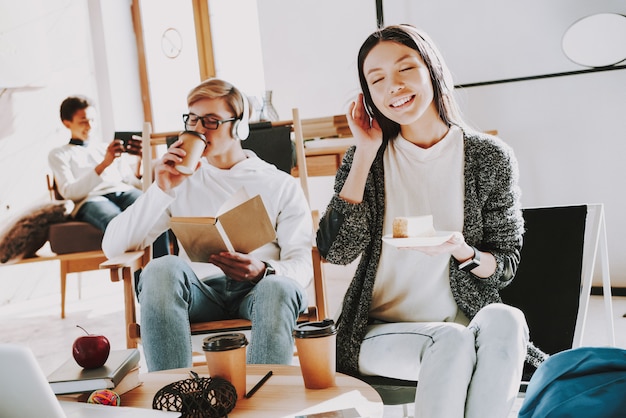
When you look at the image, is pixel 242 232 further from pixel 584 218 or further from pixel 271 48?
pixel 271 48

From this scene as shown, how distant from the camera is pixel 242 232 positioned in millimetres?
1710

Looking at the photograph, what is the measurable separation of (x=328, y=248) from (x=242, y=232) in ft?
1.03

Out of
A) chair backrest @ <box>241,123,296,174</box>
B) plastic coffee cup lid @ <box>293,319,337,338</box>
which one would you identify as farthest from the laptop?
chair backrest @ <box>241,123,296,174</box>

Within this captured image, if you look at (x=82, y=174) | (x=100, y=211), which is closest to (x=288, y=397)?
(x=100, y=211)

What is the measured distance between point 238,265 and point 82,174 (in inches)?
92.0

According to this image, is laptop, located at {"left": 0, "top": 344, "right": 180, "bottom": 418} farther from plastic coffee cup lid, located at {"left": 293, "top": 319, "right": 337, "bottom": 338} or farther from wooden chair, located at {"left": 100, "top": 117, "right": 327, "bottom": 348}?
wooden chair, located at {"left": 100, "top": 117, "right": 327, "bottom": 348}

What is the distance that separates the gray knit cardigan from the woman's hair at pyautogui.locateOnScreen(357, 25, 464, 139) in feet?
0.31

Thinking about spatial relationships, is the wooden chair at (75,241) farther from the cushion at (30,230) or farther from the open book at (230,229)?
the open book at (230,229)

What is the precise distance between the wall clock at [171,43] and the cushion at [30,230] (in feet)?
5.93

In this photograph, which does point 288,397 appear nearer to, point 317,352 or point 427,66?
point 317,352

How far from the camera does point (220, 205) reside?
197 cm

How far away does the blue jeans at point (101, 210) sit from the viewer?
352 cm

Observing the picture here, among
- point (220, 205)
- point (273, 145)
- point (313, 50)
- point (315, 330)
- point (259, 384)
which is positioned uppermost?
point (313, 50)

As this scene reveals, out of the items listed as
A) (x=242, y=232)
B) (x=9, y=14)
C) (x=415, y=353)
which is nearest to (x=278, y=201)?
(x=242, y=232)
